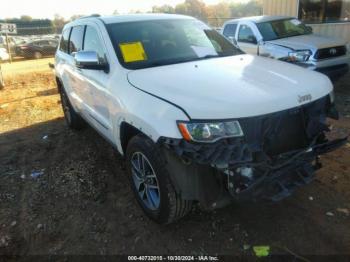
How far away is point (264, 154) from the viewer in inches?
103

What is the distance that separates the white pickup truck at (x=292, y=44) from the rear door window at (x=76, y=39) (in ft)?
9.52

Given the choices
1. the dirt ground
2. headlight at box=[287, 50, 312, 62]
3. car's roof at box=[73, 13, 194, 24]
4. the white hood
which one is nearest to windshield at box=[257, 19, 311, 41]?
headlight at box=[287, 50, 312, 62]

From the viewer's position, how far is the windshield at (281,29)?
8.39 meters

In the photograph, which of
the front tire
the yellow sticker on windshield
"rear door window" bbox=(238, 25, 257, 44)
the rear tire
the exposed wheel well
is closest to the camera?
the front tire

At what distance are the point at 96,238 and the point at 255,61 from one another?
2401 mm

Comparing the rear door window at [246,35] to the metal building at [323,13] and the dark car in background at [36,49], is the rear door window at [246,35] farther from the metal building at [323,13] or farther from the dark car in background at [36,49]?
the dark car in background at [36,49]

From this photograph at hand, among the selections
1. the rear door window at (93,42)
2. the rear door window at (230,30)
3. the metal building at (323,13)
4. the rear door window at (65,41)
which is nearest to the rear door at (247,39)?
the rear door window at (230,30)

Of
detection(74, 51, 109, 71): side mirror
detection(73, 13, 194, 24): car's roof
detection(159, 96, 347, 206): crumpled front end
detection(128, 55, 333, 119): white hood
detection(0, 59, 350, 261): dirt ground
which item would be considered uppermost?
detection(73, 13, 194, 24): car's roof

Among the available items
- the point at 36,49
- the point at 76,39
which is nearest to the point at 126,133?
the point at 76,39

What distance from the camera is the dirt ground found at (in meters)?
3.10

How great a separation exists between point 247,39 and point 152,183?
6549 millimetres

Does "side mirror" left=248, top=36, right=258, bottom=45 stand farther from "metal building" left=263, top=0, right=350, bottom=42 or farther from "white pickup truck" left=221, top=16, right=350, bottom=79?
"metal building" left=263, top=0, right=350, bottom=42

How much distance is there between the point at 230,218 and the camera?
3414mm

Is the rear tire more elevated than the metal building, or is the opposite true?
the metal building
